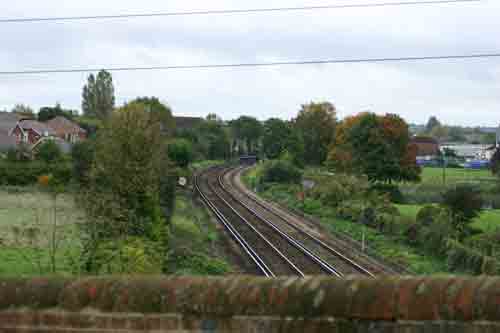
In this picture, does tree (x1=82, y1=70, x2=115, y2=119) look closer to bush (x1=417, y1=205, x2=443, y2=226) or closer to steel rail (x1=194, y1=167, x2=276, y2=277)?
steel rail (x1=194, y1=167, x2=276, y2=277)

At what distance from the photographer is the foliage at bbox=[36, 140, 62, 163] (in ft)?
149

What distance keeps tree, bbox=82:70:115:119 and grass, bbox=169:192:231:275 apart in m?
59.6

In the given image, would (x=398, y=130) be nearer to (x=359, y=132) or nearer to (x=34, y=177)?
(x=359, y=132)

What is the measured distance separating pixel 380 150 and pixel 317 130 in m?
21.4

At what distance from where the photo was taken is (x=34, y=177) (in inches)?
1586

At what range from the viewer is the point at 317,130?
71875 mm

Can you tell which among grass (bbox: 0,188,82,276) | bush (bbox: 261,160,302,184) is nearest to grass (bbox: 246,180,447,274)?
bush (bbox: 261,160,302,184)

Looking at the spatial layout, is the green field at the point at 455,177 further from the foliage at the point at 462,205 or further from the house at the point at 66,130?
the house at the point at 66,130

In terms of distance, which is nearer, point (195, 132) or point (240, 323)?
point (240, 323)

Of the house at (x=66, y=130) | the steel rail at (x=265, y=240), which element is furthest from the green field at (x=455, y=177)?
the house at (x=66, y=130)

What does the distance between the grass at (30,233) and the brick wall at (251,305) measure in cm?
739

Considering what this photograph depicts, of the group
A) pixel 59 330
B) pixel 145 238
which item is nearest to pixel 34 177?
pixel 145 238

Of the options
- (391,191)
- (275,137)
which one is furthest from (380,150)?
(275,137)

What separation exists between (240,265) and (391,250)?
788cm
